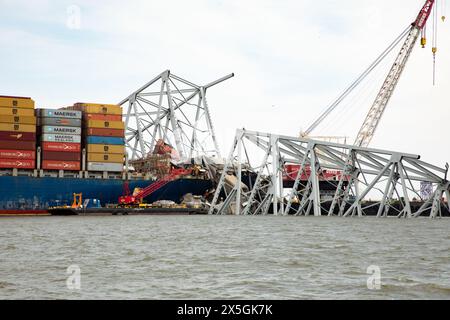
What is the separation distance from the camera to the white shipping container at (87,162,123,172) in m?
115

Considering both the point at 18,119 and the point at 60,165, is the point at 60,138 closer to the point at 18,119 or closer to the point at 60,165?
the point at 60,165

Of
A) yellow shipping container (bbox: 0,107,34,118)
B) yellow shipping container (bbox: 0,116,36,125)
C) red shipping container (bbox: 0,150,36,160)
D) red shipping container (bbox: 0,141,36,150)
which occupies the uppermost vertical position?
yellow shipping container (bbox: 0,107,34,118)

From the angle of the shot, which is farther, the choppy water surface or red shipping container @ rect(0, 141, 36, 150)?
red shipping container @ rect(0, 141, 36, 150)

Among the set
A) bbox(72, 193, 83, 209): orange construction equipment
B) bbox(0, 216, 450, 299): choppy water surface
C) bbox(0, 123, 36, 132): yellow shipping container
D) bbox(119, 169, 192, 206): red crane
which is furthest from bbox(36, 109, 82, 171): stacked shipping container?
bbox(0, 216, 450, 299): choppy water surface

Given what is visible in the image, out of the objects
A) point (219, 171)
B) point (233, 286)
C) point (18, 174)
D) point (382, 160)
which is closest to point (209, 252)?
point (233, 286)

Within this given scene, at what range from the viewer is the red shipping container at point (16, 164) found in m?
107

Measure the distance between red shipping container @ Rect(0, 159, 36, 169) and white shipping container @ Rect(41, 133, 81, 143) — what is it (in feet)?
13.6

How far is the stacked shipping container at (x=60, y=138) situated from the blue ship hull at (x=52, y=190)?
246 cm

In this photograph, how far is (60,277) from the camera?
92.3 ft


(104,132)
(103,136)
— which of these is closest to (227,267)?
(103,136)

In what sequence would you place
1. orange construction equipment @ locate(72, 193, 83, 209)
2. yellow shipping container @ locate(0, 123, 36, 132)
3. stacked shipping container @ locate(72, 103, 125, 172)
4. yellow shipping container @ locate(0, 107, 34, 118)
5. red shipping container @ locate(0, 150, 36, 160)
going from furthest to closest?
1. stacked shipping container @ locate(72, 103, 125, 172)
2. orange construction equipment @ locate(72, 193, 83, 209)
3. red shipping container @ locate(0, 150, 36, 160)
4. yellow shipping container @ locate(0, 107, 34, 118)
5. yellow shipping container @ locate(0, 123, 36, 132)

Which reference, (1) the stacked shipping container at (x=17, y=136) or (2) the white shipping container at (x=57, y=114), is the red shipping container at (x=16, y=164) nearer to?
(1) the stacked shipping container at (x=17, y=136)

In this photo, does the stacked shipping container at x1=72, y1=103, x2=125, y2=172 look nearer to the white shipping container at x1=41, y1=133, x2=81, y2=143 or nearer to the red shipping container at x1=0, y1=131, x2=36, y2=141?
the white shipping container at x1=41, y1=133, x2=81, y2=143
